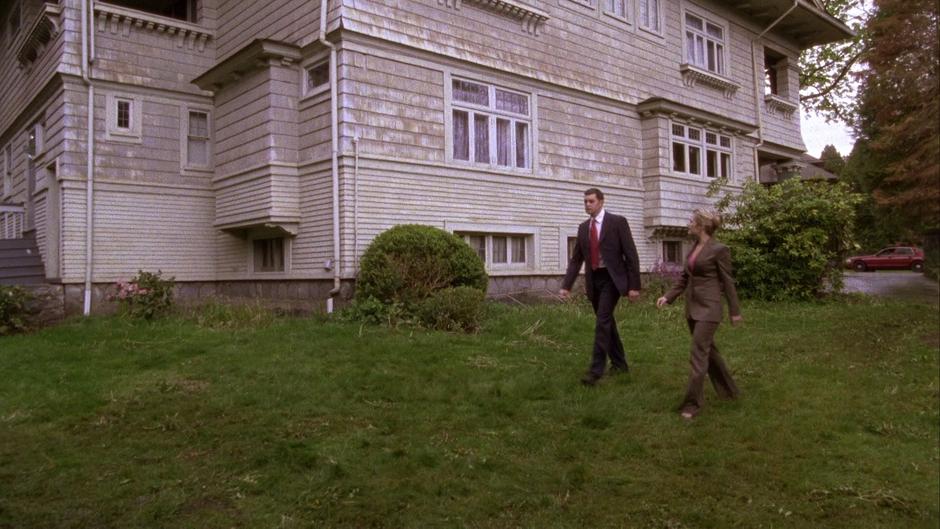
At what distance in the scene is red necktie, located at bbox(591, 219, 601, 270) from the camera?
6673mm

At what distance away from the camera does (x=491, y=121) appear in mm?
13320

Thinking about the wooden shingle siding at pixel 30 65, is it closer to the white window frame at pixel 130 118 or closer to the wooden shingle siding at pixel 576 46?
the white window frame at pixel 130 118

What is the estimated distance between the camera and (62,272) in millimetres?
12516

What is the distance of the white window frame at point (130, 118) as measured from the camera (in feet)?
43.1

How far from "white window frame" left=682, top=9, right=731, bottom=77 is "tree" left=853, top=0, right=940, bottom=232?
16631 millimetres

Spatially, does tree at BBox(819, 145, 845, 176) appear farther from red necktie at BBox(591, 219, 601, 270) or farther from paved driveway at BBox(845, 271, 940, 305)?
red necktie at BBox(591, 219, 601, 270)

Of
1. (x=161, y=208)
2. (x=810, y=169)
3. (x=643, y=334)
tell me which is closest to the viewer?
(x=643, y=334)

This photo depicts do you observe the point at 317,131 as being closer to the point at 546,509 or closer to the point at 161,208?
the point at 161,208

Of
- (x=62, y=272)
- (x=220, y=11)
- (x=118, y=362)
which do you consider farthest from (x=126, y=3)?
(x=118, y=362)

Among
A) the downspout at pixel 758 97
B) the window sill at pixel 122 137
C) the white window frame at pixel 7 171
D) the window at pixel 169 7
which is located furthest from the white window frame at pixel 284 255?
the downspout at pixel 758 97

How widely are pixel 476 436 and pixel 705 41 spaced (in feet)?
52.9

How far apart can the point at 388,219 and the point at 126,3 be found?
27.8 ft

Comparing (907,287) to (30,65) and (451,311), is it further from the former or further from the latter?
(30,65)

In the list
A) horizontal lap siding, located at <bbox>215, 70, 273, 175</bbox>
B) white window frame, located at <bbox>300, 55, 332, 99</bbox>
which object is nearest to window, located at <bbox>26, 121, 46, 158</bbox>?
horizontal lap siding, located at <bbox>215, 70, 273, 175</bbox>
